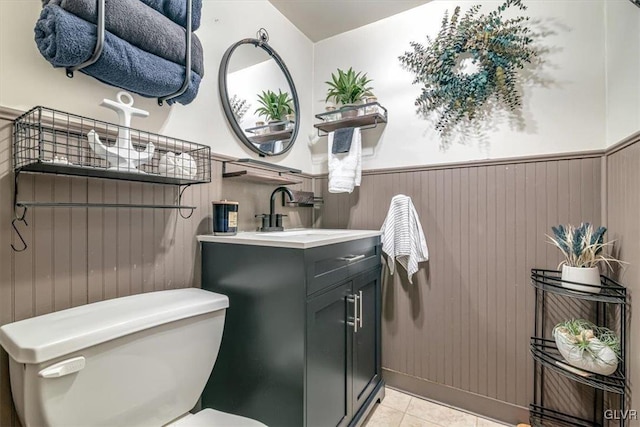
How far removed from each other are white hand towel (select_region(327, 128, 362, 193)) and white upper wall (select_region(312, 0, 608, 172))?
137 millimetres

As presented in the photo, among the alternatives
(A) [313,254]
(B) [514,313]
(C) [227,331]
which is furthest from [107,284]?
(B) [514,313]

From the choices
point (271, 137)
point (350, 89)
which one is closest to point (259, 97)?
point (271, 137)

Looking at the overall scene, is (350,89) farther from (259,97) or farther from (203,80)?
(203,80)

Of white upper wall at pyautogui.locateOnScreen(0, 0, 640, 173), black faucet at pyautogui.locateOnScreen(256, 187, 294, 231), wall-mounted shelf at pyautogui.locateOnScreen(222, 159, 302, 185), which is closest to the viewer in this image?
white upper wall at pyautogui.locateOnScreen(0, 0, 640, 173)

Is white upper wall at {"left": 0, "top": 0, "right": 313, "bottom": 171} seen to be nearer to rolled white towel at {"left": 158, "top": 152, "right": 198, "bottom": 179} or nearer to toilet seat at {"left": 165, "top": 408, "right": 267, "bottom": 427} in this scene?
rolled white towel at {"left": 158, "top": 152, "right": 198, "bottom": 179}

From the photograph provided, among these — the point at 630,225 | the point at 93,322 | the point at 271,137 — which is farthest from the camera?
the point at 271,137

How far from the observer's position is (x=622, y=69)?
1.28 m

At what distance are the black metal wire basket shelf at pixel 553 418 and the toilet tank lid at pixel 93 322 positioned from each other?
1.67 metres

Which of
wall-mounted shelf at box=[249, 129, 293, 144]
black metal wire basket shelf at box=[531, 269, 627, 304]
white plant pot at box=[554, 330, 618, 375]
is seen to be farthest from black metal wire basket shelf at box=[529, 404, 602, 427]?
wall-mounted shelf at box=[249, 129, 293, 144]

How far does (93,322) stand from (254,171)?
98 centimetres

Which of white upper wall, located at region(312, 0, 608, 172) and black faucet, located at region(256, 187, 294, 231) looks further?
black faucet, located at region(256, 187, 294, 231)

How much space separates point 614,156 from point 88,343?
2.08 meters

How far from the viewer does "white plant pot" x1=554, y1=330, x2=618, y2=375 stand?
1170 mm

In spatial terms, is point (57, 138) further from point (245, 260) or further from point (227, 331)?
point (227, 331)
